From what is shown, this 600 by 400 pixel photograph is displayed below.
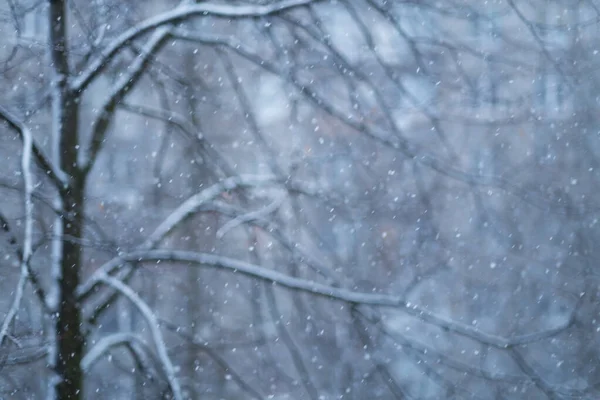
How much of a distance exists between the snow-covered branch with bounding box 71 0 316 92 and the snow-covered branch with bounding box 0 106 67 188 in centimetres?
33

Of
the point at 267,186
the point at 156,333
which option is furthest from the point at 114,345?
the point at 267,186

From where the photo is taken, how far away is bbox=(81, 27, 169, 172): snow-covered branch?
3.87 meters

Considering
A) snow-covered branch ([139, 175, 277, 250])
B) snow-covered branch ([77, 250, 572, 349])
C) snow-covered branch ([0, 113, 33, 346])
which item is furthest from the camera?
snow-covered branch ([139, 175, 277, 250])

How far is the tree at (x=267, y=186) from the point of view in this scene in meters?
3.78

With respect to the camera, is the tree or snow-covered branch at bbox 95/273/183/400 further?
the tree

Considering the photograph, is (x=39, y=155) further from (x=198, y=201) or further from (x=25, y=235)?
(x=198, y=201)

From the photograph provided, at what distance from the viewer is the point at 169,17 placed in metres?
3.80

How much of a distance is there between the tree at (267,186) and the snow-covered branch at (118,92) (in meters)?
0.01

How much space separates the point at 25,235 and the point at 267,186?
3.95 ft

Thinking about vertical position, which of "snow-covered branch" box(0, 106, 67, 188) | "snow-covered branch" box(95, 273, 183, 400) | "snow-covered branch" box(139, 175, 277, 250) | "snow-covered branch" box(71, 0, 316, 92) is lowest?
"snow-covered branch" box(95, 273, 183, 400)

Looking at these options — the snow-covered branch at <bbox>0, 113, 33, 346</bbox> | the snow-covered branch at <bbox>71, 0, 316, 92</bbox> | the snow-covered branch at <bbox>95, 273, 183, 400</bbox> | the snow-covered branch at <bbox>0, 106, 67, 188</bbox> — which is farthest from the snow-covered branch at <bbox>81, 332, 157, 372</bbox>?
the snow-covered branch at <bbox>71, 0, 316, 92</bbox>

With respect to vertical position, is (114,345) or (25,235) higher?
(25,235)

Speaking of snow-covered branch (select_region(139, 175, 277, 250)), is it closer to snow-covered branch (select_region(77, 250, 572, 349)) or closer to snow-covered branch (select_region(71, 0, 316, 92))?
snow-covered branch (select_region(77, 250, 572, 349))

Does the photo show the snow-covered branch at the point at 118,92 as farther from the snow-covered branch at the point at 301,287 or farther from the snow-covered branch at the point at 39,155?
the snow-covered branch at the point at 301,287
